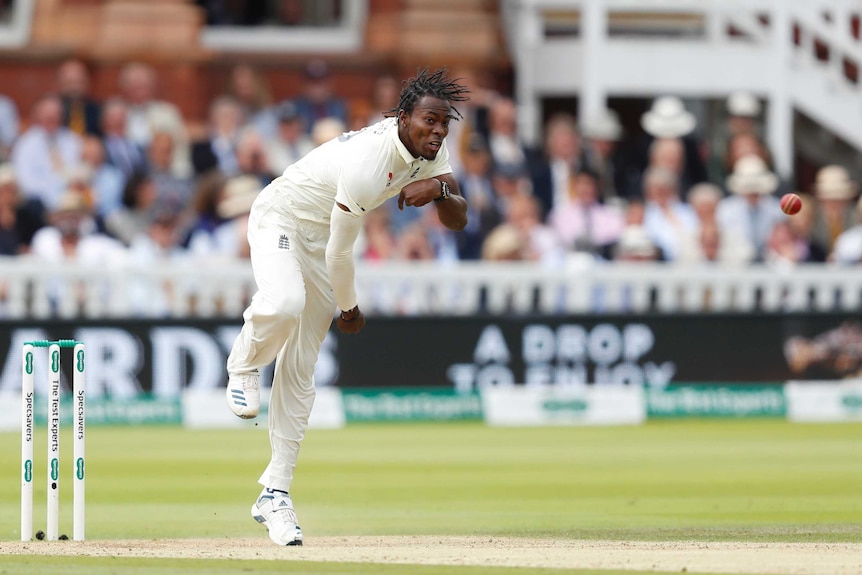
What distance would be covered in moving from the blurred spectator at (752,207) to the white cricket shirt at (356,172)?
27.0 feet

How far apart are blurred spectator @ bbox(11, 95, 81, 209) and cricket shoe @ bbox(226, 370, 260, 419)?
7439mm

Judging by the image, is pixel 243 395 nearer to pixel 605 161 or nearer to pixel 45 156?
pixel 45 156

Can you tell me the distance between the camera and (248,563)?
6543mm

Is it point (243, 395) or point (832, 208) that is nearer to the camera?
point (243, 395)

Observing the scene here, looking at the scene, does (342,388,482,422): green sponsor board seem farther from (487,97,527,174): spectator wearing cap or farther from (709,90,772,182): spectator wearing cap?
(709,90,772,182): spectator wearing cap

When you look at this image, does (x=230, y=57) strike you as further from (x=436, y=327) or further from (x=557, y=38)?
(x=436, y=327)

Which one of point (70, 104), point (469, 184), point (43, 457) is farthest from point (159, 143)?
point (43, 457)

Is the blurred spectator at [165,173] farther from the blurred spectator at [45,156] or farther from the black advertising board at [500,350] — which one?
the black advertising board at [500,350]

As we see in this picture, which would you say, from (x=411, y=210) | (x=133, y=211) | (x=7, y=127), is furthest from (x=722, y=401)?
(x=7, y=127)

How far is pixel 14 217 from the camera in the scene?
14039mm

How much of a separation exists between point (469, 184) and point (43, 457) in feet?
15.2

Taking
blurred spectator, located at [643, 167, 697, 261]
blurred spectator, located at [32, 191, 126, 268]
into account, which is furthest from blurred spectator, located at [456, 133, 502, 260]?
blurred spectator, located at [32, 191, 126, 268]

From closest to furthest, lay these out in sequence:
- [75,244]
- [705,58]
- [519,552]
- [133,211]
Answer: [519,552], [75,244], [133,211], [705,58]

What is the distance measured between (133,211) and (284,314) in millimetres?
7503
